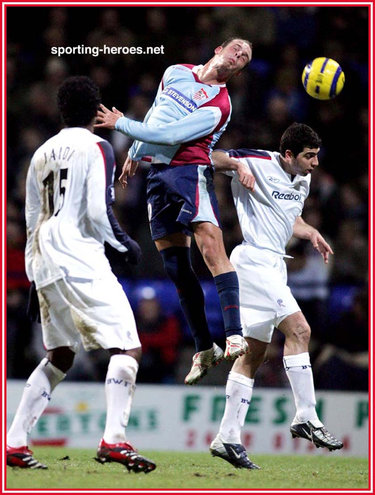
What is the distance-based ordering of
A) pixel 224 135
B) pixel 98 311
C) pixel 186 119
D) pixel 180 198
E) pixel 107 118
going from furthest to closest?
pixel 224 135
pixel 180 198
pixel 186 119
pixel 107 118
pixel 98 311

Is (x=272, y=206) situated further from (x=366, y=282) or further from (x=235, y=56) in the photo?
(x=366, y=282)

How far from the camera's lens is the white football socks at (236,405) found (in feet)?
23.6

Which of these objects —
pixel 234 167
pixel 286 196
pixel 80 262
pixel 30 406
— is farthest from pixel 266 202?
pixel 30 406

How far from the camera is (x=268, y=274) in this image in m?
7.25

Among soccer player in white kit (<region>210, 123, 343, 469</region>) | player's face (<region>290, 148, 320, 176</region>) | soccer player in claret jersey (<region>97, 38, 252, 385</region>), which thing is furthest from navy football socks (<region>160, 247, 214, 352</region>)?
player's face (<region>290, 148, 320, 176</region>)

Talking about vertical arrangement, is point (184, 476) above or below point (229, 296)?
below

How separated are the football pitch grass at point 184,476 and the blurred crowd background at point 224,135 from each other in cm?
345

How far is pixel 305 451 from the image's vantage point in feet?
35.2

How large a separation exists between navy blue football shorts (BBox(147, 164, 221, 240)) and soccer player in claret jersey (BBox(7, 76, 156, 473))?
1112 mm

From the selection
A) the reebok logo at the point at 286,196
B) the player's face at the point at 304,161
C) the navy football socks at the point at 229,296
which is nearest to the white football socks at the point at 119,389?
the navy football socks at the point at 229,296

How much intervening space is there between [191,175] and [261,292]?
3.52 ft

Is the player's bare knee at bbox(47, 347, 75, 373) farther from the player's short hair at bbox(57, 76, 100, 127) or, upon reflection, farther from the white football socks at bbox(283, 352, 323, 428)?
the white football socks at bbox(283, 352, 323, 428)

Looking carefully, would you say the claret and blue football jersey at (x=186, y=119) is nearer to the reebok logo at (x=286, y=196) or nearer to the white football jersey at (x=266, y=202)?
the white football jersey at (x=266, y=202)

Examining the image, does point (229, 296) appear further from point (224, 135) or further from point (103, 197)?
point (224, 135)
